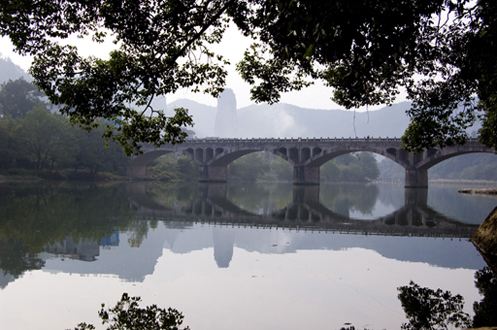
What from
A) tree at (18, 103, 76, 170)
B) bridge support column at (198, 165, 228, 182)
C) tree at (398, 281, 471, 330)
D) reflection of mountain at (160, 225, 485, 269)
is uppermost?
tree at (18, 103, 76, 170)

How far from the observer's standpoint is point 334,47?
410 inches

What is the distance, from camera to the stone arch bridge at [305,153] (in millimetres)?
86188

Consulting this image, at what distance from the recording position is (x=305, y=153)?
317 feet

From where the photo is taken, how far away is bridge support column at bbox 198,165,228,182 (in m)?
105

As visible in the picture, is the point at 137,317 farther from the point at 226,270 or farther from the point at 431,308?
the point at 431,308

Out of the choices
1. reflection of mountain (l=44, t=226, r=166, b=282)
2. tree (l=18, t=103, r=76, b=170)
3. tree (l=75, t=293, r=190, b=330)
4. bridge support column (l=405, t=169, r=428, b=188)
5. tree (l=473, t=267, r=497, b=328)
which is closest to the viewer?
tree (l=75, t=293, r=190, b=330)

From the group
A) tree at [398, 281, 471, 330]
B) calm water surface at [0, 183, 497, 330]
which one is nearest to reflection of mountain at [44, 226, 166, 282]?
calm water surface at [0, 183, 497, 330]

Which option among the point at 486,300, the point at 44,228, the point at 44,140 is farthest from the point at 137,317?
the point at 44,140

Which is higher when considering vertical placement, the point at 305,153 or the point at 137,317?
the point at 305,153

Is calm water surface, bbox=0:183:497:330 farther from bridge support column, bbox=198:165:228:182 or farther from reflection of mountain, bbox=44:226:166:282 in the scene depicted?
bridge support column, bbox=198:165:228:182

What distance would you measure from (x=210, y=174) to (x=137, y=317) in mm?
97520

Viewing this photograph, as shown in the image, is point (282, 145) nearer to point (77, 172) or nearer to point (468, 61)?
point (77, 172)

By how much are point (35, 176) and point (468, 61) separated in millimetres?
68055

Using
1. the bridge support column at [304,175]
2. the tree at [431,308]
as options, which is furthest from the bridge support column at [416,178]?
the tree at [431,308]
